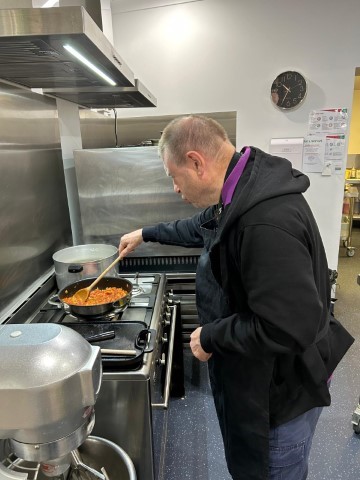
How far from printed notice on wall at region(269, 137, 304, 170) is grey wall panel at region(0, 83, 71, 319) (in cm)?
163

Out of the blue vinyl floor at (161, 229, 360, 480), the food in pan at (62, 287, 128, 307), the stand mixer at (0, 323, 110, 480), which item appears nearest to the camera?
the stand mixer at (0, 323, 110, 480)

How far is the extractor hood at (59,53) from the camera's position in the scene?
701 mm

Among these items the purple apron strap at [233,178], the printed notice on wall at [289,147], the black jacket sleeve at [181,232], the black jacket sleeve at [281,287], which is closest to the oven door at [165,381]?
the black jacket sleeve at [181,232]

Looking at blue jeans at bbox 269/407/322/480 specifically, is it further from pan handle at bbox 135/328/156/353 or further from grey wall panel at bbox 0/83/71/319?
grey wall panel at bbox 0/83/71/319

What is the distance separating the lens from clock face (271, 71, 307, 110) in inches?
102

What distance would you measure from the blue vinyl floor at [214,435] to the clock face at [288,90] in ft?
5.98

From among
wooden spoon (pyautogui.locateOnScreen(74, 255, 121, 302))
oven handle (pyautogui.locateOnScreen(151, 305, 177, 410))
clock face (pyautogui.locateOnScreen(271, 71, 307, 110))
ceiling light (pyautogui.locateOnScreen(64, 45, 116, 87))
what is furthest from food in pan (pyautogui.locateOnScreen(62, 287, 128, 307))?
clock face (pyautogui.locateOnScreen(271, 71, 307, 110))

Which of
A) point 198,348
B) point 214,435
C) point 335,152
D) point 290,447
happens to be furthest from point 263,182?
point 335,152

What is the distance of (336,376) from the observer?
6.97 ft

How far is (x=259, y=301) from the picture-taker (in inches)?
29.2

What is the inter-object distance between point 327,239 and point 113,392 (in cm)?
242

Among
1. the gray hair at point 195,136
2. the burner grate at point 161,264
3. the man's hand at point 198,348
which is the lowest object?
the burner grate at point 161,264

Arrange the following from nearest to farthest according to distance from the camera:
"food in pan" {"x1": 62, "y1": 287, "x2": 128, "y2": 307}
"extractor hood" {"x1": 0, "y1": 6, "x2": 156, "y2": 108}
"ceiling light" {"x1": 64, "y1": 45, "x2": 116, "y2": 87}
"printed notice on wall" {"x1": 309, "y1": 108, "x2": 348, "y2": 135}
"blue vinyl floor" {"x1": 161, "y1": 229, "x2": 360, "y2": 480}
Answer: "extractor hood" {"x1": 0, "y1": 6, "x2": 156, "y2": 108}, "ceiling light" {"x1": 64, "y1": 45, "x2": 116, "y2": 87}, "food in pan" {"x1": 62, "y1": 287, "x2": 128, "y2": 307}, "blue vinyl floor" {"x1": 161, "y1": 229, "x2": 360, "y2": 480}, "printed notice on wall" {"x1": 309, "y1": 108, "x2": 348, "y2": 135}

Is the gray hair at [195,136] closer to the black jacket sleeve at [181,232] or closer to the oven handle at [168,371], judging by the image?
the black jacket sleeve at [181,232]
